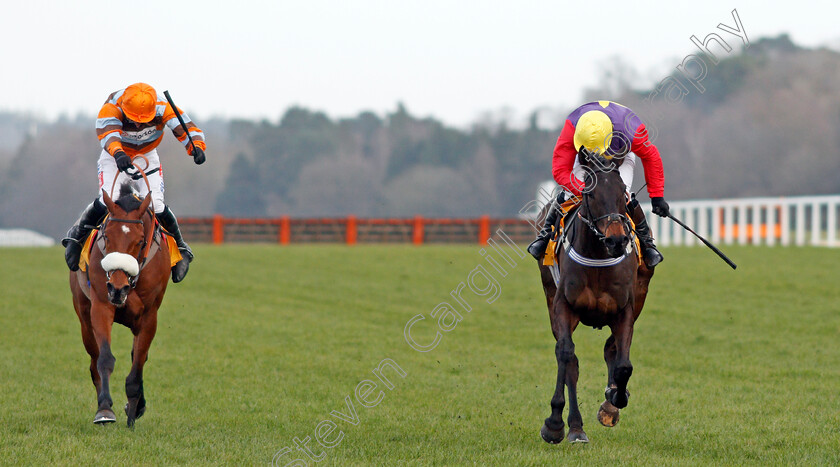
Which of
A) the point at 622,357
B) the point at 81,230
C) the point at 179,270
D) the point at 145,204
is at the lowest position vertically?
the point at 622,357

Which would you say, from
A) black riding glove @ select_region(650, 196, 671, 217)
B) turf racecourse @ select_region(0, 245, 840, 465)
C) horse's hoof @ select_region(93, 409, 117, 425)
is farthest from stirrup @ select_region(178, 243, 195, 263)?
black riding glove @ select_region(650, 196, 671, 217)

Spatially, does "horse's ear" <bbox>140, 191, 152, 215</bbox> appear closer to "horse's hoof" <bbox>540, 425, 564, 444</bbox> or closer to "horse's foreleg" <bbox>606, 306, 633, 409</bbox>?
"horse's hoof" <bbox>540, 425, 564, 444</bbox>

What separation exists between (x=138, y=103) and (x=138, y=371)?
7.49ft

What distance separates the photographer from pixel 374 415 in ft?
27.7

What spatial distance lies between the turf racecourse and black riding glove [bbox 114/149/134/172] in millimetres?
2099

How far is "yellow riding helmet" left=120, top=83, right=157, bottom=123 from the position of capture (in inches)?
323

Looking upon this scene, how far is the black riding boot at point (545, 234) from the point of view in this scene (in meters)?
8.27

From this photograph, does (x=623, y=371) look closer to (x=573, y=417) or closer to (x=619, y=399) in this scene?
(x=619, y=399)

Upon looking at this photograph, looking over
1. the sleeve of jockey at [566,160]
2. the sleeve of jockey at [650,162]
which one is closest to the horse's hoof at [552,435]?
the sleeve of jockey at [566,160]

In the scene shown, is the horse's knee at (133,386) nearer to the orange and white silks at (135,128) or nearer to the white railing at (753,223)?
the orange and white silks at (135,128)

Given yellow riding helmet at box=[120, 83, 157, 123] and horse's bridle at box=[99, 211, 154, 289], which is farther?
yellow riding helmet at box=[120, 83, 157, 123]

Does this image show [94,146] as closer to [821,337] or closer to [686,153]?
[686,153]

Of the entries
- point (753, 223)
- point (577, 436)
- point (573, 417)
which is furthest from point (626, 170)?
point (753, 223)

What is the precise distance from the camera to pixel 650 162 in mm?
8133
